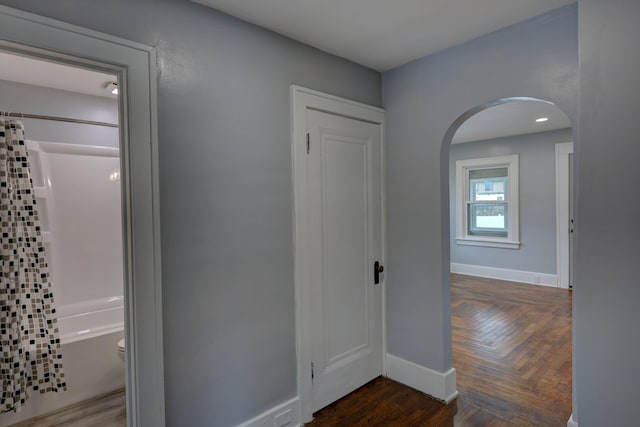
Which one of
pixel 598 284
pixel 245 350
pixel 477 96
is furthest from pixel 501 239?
pixel 245 350

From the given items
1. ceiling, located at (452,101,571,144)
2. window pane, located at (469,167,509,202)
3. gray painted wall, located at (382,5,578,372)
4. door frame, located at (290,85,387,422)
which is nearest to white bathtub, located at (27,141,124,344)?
door frame, located at (290,85,387,422)

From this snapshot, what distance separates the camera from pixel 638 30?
50.9 inches

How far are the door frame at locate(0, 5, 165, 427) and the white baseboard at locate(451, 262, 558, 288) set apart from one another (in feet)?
Result: 18.2

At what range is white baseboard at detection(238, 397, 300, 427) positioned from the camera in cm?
188

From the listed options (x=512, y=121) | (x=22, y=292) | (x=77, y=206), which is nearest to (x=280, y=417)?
(x=22, y=292)

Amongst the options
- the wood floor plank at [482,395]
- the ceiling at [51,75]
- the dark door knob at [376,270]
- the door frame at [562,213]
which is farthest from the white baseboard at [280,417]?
the door frame at [562,213]

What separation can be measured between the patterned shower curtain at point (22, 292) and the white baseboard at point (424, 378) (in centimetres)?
234

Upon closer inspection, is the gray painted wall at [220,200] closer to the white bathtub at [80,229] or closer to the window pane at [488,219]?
the white bathtub at [80,229]

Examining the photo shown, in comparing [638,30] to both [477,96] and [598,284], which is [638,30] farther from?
[598,284]

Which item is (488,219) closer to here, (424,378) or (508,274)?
(508,274)

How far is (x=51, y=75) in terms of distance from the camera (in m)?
2.52

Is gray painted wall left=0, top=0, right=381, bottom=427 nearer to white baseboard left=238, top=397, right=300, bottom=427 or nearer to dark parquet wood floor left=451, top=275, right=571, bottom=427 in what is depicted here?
white baseboard left=238, top=397, right=300, bottom=427

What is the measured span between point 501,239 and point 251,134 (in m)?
5.20

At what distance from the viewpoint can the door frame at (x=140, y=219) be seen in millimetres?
1430
